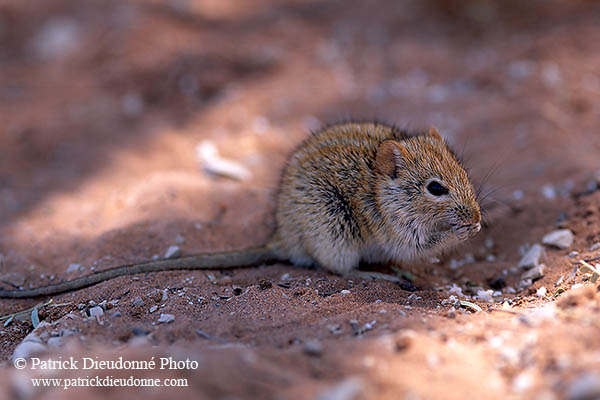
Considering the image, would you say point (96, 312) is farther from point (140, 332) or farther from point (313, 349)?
point (313, 349)

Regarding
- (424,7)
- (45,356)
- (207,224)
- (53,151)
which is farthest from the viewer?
(424,7)

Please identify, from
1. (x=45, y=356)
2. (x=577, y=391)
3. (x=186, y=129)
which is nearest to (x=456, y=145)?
(x=186, y=129)

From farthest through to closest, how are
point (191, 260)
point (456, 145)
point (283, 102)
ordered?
point (283, 102) < point (456, 145) < point (191, 260)

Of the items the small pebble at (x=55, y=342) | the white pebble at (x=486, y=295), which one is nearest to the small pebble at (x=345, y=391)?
the small pebble at (x=55, y=342)

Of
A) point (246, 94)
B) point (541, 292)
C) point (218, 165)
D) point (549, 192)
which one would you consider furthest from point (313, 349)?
point (246, 94)

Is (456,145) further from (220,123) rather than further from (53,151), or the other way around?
(53,151)

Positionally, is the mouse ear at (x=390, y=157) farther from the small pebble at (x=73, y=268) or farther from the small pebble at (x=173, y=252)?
the small pebble at (x=73, y=268)
